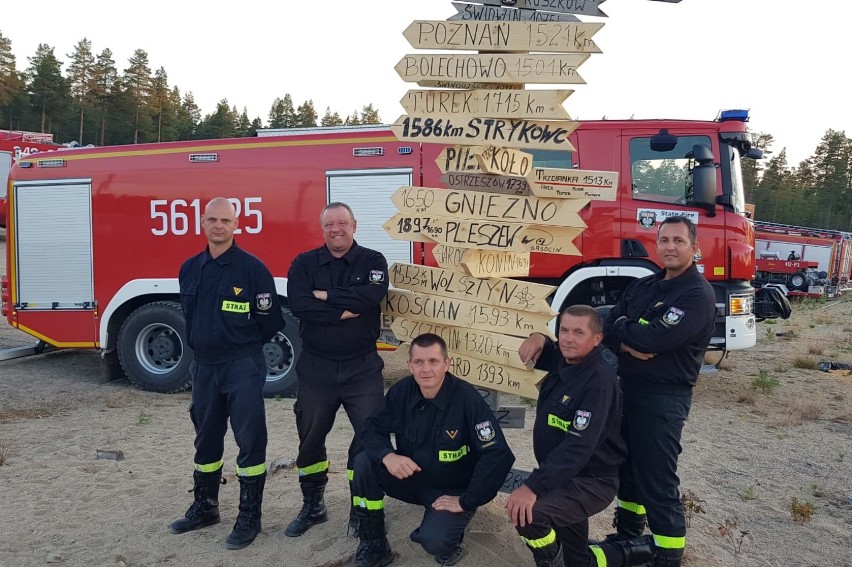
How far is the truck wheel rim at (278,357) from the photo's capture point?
750 cm

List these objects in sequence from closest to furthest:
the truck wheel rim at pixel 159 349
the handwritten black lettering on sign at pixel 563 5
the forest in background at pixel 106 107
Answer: the handwritten black lettering on sign at pixel 563 5
the truck wheel rim at pixel 159 349
the forest in background at pixel 106 107

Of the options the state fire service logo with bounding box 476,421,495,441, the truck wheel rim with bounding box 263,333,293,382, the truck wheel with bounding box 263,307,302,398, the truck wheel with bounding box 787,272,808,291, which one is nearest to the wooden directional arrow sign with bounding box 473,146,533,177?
the state fire service logo with bounding box 476,421,495,441

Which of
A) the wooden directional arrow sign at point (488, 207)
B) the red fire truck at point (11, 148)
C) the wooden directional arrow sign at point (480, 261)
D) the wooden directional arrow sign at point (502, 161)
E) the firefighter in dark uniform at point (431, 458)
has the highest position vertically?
the red fire truck at point (11, 148)

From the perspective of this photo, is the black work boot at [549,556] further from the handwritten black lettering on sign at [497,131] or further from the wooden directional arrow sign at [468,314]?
the handwritten black lettering on sign at [497,131]

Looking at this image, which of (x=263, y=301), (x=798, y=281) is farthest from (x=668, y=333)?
(x=798, y=281)

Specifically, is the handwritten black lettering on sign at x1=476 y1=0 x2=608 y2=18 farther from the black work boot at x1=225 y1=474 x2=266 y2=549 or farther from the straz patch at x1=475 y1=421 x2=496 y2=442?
the black work boot at x1=225 y1=474 x2=266 y2=549

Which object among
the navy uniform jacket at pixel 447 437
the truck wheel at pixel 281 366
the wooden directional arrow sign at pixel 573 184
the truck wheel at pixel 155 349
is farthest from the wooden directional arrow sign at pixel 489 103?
the truck wheel at pixel 155 349

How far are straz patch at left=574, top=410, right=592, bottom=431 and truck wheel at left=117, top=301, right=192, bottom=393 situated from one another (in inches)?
219

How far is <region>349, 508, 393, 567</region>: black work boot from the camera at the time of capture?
346cm

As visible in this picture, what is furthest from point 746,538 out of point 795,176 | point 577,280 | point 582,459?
point 795,176

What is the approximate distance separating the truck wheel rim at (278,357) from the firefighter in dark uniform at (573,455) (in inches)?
181

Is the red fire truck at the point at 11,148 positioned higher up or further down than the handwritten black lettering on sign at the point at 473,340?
higher up

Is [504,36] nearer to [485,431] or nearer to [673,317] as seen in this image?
[673,317]

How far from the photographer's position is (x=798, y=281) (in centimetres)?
2356
